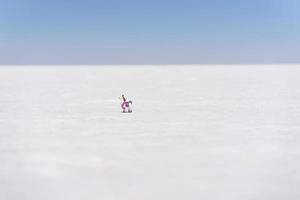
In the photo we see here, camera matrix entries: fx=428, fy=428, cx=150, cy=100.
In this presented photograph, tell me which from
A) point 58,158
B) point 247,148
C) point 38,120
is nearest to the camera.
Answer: point 58,158

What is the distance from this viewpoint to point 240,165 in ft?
20.0

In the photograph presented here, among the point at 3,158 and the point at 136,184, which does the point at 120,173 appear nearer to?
the point at 136,184

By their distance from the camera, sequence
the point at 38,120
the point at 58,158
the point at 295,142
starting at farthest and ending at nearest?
the point at 38,120
the point at 295,142
the point at 58,158

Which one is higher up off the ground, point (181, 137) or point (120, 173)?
point (181, 137)

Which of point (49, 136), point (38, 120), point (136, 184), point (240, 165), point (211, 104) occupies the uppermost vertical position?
point (211, 104)

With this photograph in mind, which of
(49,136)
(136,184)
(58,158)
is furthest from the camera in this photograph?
(49,136)

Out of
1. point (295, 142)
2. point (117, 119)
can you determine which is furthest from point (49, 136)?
point (295, 142)

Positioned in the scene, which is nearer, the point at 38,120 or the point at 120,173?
the point at 120,173

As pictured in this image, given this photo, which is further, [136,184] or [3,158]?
[3,158]

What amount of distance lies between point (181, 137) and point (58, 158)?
2.51 meters

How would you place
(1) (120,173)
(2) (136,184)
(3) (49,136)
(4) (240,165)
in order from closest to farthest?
(2) (136,184)
(1) (120,173)
(4) (240,165)
(3) (49,136)

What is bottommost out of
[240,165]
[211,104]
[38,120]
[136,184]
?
[136,184]

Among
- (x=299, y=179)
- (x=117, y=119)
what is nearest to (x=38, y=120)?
(x=117, y=119)

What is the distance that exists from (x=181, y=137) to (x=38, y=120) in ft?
13.4
